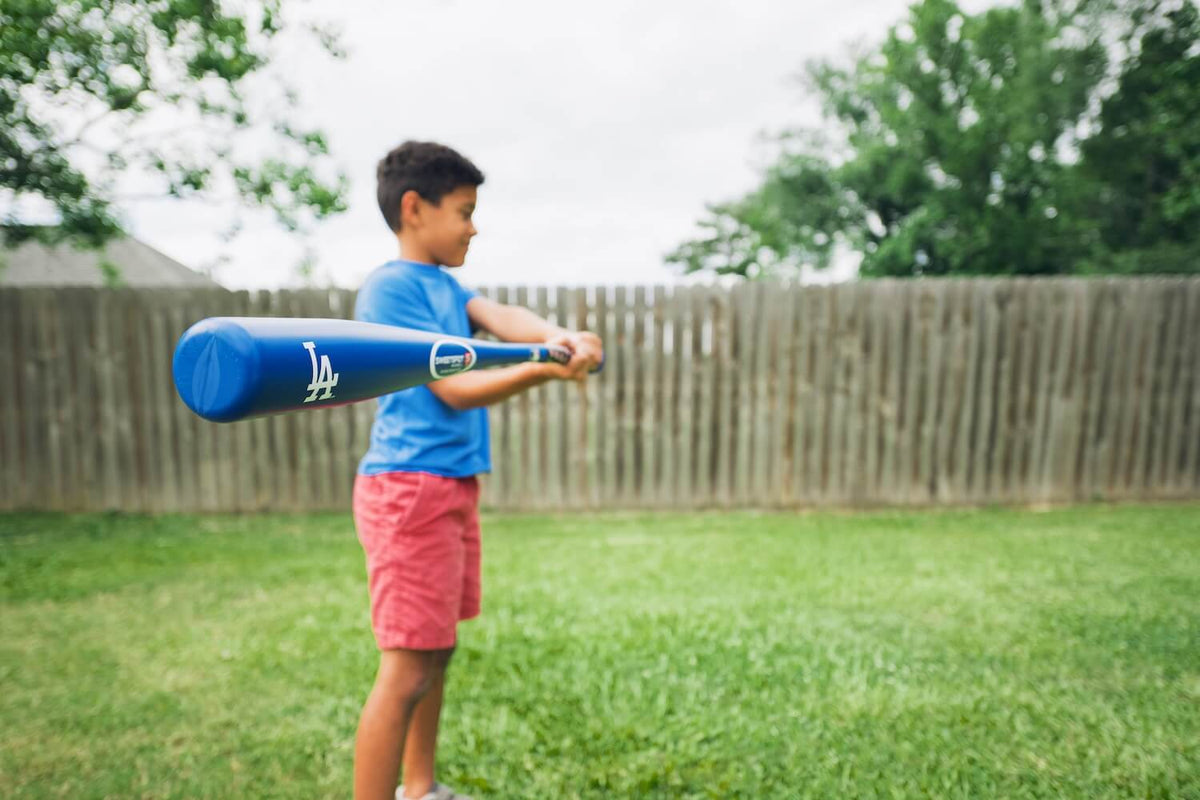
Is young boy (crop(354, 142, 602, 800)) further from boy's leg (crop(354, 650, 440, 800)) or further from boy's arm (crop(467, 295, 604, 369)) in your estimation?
boy's arm (crop(467, 295, 604, 369))

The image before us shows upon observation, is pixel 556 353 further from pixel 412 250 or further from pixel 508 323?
pixel 412 250

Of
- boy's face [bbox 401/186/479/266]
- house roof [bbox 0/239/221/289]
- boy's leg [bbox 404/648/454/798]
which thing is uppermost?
house roof [bbox 0/239/221/289]

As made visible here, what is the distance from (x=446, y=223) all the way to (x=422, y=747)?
1.45 metres

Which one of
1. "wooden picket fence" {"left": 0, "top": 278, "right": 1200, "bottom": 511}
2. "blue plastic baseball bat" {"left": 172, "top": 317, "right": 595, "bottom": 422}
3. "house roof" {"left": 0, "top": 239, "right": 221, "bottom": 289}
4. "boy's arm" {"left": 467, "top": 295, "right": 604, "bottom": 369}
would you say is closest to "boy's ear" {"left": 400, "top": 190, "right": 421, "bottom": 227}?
"boy's arm" {"left": 467, "top": 295, "right": 604, "bottom": 369}

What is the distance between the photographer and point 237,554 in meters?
4.77

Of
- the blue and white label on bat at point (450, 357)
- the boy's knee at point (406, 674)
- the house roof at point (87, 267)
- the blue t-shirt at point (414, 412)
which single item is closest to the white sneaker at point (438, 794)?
the boy's knee at point (406, 674)

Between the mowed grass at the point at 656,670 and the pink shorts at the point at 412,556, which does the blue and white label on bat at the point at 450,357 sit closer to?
the pink shorts at the point at 412,556

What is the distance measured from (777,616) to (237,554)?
354 centimetres

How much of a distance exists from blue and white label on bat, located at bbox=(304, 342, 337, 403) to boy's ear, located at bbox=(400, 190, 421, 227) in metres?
0.73

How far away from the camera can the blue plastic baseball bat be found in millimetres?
1144

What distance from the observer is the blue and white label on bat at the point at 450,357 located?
1.60 meters

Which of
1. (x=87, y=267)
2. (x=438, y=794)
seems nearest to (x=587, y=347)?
(x=438, y=794)

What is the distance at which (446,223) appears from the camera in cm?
194

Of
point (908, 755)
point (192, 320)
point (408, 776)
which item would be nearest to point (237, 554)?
point (192, 320)
